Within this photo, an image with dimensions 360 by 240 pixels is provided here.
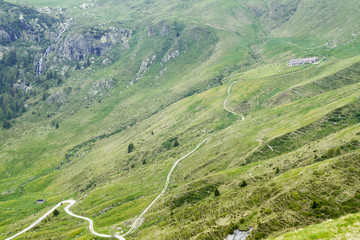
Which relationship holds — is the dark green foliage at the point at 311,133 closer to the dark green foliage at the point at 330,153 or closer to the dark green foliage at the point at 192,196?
the dark green foliage at the point at 330,153

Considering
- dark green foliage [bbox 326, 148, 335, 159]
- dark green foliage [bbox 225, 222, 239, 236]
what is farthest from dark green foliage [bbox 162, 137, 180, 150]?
dark green foliage [bbox 225, 222, 239, 236]

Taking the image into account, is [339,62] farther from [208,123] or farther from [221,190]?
[221,190]

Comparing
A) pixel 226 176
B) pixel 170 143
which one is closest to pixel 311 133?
pixel 226 176

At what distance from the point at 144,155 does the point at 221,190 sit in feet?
271

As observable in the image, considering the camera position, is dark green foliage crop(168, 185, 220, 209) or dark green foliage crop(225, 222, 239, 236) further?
dark green foliage crop(168, 185, 220, 209)

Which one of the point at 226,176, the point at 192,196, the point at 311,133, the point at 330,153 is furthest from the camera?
the point at 311,133

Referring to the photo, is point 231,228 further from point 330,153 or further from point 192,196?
point 330,153

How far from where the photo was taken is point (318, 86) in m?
159

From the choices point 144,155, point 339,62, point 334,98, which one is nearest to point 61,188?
point 144,155

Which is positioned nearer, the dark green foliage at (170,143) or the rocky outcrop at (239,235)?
the rocky outcrop at (239,235)

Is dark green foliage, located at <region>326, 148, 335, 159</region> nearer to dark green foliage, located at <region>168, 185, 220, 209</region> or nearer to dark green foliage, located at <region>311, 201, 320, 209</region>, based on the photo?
dark green foliage, located at <region>311, 201, 320, 209</region>

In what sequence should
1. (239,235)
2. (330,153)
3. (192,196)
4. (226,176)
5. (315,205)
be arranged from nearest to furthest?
(315,205) < (239,235) < (330,153) < (192,196) < (226,176)

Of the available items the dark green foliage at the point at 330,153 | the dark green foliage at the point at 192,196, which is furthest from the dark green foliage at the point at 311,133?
the dark green foliage at the point at 192,196

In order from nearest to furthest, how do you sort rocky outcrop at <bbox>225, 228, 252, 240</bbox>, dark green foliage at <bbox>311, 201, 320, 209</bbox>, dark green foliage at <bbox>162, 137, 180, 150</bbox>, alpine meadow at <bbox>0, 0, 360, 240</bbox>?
dark green foliage at <bbox>311, 201, 320, 209</bbox> < rocky outcrop at <bbox>225, 228, 252, 240</bbox> < alpine meadow at <bbox>0, 0, 360, 240</bbox> < dark green foliage at <bbox>162, 137, 180, 150</bbox>
